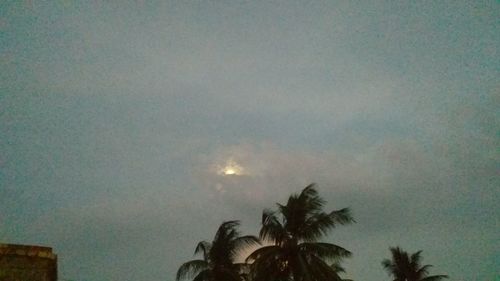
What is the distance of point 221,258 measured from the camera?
2747cm

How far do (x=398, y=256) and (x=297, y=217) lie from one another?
2255cm

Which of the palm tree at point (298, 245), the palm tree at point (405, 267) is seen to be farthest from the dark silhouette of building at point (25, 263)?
the palm tree at point (405, 267)

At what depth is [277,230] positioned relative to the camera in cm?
2309

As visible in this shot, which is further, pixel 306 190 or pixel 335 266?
pixel 335 266

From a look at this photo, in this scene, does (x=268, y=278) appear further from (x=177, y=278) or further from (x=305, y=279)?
(x=177, y=278)

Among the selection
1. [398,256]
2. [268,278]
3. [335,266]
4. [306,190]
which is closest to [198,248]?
[268,278]

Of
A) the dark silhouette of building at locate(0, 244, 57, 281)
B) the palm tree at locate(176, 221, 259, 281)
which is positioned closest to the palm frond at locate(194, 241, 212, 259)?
the palm tree at locate(176, 221, 259, 281)

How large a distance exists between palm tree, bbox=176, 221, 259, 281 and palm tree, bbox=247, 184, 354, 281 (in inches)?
164

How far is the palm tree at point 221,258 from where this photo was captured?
2661cm

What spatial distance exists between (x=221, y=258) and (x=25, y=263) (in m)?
16.7

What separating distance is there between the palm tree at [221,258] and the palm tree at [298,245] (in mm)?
4163

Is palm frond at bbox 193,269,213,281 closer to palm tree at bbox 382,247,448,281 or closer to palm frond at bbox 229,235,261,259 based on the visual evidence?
palm frond at bbox 229,235,261,259

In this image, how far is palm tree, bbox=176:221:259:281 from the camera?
26.6 meters

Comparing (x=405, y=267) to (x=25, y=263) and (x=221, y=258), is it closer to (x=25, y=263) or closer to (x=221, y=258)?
(x=221, y=258)
